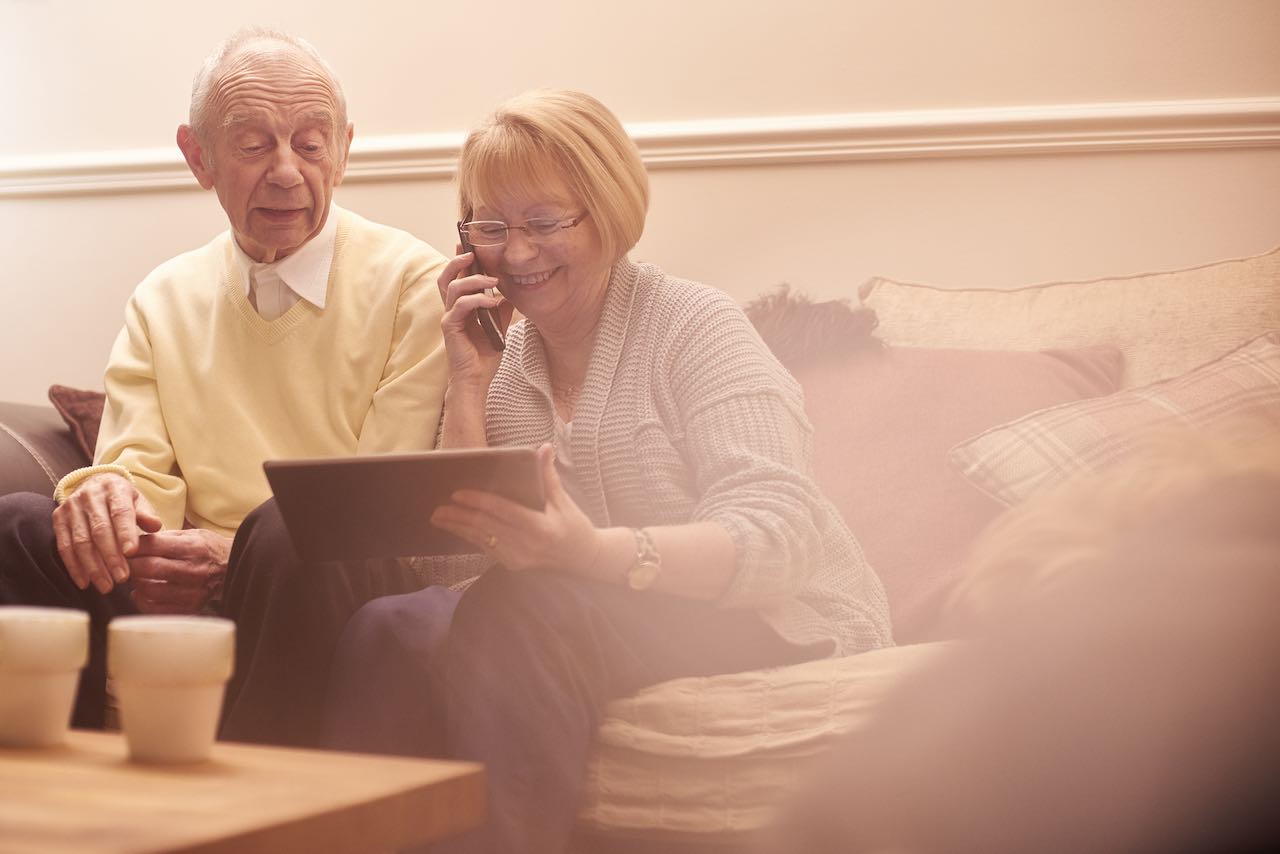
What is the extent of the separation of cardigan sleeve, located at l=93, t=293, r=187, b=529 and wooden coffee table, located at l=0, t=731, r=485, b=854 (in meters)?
0.80

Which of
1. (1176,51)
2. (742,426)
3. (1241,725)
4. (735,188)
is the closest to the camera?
(1241,725)

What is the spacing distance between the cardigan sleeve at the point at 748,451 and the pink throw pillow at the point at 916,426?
0.45 feet

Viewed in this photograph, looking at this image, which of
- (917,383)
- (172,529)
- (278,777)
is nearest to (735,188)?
(917,383)

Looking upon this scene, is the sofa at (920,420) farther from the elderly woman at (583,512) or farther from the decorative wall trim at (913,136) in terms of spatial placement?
the decorative wall trim at (913,136)

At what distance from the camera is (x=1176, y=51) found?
6.34 ft

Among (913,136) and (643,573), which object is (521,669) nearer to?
Result: (643,573)

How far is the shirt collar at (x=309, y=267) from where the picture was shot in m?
1.66

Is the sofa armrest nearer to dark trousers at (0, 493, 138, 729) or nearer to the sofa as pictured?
the sofa

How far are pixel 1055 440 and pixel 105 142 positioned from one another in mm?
1762

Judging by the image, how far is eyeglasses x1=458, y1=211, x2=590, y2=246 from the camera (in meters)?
1.44

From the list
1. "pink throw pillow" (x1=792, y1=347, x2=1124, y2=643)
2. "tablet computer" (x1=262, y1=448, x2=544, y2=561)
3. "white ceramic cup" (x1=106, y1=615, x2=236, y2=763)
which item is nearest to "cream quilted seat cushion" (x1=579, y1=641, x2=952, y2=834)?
"tablet computer" (x1=262, y1=448, x2=544, y2=561)

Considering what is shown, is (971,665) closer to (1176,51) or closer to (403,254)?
(403,254)

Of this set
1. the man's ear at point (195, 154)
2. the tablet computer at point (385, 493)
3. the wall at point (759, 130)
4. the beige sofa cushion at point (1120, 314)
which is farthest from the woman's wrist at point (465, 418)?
the wall at point (759, 130)

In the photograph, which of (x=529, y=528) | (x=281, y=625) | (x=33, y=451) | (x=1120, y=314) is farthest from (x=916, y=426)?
(x=33, y=451)
